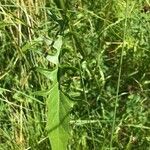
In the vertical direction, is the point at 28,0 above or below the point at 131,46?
above

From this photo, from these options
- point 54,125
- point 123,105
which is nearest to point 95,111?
point 123,105

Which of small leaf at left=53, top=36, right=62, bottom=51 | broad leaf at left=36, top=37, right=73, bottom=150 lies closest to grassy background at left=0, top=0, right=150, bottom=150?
small leaf at left=53, top=36, right=62, bottom=51

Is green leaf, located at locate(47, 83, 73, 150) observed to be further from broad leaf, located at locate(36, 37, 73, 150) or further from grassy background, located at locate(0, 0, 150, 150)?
grassy background, located at locate(0, 0, 150, 150)

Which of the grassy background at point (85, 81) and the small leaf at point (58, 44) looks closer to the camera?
the small leaf at point (58, 44)

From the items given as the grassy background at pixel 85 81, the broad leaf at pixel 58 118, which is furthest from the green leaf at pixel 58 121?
the grassy background at pixel 85 81

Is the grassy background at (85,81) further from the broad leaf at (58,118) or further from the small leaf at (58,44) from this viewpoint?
the broad leaf at (58,118)

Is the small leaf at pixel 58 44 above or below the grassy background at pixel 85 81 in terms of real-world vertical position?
above

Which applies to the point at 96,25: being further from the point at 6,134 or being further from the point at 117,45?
the point at 6,134
